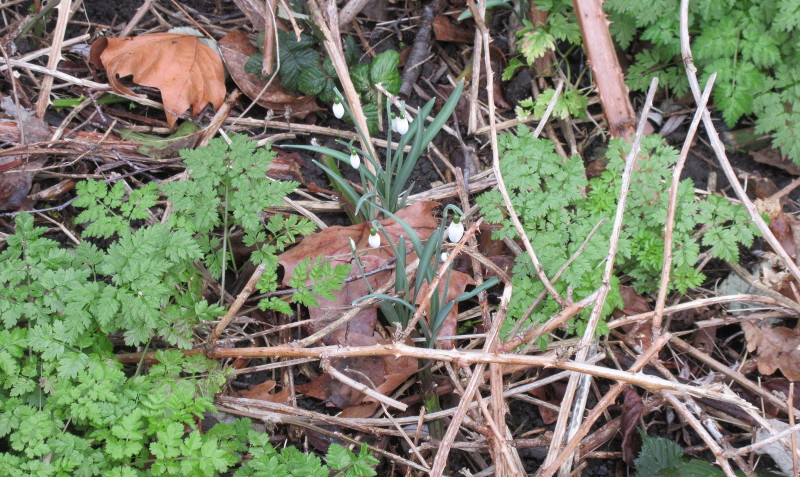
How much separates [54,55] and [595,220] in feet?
9.14

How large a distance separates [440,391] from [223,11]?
2514mm

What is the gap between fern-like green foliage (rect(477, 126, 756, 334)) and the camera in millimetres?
2572

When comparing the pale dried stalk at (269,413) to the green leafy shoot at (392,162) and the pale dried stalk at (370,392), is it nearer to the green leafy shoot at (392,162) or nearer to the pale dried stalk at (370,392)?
the pale dried stalk at (370,392)

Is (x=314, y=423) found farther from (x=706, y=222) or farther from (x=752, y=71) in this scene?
(x=752, y=71)

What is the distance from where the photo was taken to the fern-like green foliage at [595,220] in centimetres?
257

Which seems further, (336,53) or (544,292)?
(336,53)

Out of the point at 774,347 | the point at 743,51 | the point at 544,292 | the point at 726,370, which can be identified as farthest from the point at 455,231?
the point at 743,51

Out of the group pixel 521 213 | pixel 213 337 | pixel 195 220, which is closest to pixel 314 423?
pixel 213 337

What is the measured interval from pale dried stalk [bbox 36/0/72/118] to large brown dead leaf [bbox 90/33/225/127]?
0.53 feet

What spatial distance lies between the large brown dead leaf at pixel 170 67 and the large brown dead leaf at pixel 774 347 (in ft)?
9.42

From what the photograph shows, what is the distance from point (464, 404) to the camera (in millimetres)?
2180

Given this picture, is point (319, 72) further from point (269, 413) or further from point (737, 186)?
point (737, 186)

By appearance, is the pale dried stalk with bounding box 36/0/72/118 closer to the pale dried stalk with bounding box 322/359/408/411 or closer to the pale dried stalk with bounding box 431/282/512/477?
the pale dried stalk with bounding box 322/359/408/411

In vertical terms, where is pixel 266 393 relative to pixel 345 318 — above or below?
below
